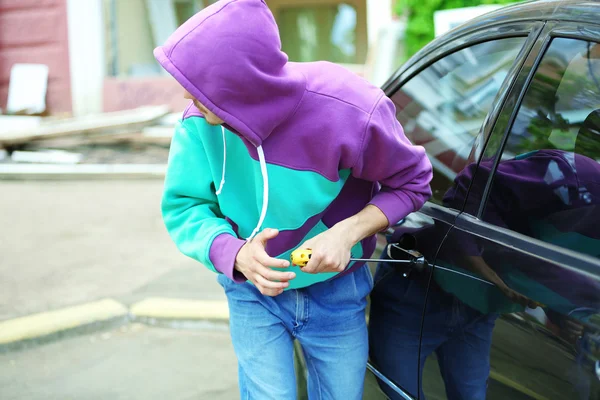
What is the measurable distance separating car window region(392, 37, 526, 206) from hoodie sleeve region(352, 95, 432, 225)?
0.13 meters

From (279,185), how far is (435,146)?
603 mm

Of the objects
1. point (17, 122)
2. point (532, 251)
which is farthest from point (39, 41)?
point (532, 251)

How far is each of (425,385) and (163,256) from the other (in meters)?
3.81

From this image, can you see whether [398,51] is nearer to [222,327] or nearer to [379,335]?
[222,327]

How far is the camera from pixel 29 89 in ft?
41.0

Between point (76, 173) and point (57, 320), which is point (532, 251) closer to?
point (57, 320)

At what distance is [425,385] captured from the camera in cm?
168

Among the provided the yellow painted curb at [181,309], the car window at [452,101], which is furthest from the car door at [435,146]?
the yellow painted curb at [181,309]

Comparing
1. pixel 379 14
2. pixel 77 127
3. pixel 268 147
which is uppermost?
pixel 268 147

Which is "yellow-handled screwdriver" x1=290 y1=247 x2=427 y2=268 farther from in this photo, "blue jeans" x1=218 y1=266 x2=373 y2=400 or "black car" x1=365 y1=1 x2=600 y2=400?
"blue jeans" x1=218 y1=266 x2=373 y2=400

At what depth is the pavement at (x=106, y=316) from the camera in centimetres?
327

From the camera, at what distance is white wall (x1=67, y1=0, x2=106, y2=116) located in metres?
12.1

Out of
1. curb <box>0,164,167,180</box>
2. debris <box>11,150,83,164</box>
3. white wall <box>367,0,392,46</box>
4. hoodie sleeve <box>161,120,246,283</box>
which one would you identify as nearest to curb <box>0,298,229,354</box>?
hoodie sleeve <box>161,120,246,283</box>

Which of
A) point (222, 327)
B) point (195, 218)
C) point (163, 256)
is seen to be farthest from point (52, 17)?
point (195, 218)
